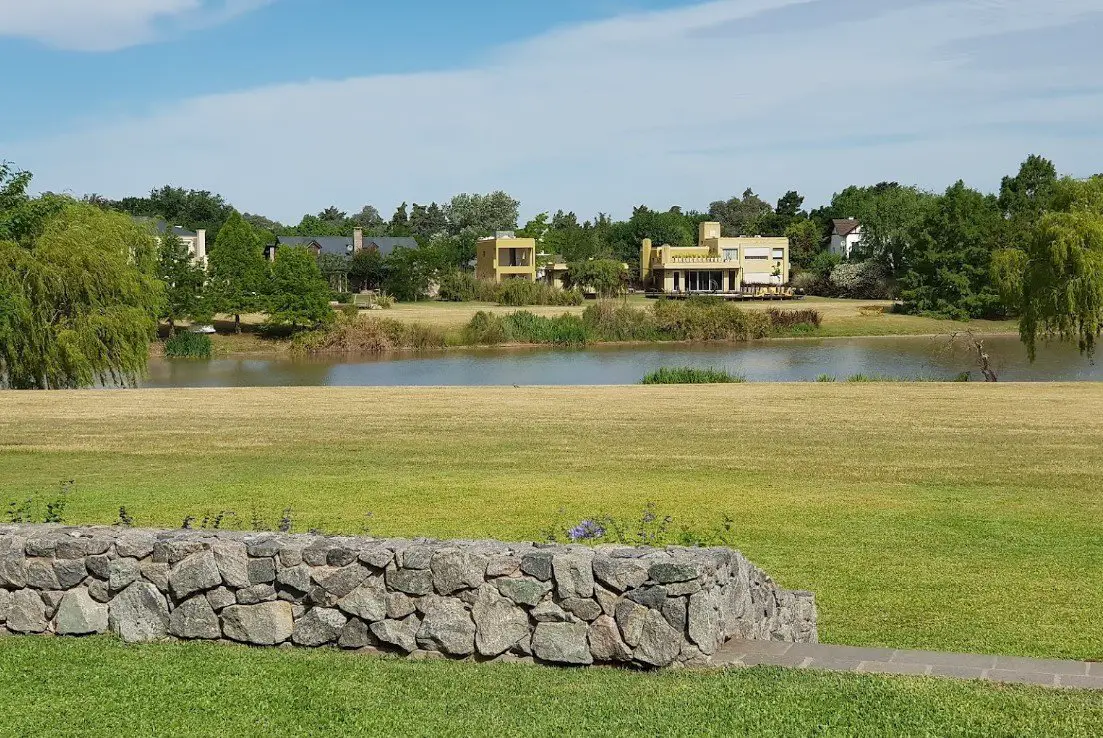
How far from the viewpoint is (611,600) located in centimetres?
759

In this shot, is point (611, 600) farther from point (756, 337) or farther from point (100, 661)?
point (756, 337)

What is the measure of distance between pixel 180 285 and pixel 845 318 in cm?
4066

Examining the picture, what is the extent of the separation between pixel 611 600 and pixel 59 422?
1946cm

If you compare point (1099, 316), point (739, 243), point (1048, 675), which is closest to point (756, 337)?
point (1099, 316)

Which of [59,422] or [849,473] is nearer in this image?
[849,473]

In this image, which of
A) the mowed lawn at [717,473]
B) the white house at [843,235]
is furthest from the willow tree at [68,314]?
the white house at [843,235]

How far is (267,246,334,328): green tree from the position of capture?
67.8 m

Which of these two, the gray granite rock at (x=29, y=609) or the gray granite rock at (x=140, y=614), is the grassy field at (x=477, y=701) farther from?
the gray granite rock at (x=29, y=609)

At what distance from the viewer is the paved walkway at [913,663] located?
24.2 feet

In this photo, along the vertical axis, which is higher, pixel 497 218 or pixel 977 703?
pixel 497 218

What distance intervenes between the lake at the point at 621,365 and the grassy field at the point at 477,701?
1435 inches

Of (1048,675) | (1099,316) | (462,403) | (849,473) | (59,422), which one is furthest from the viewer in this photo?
(1099,316)

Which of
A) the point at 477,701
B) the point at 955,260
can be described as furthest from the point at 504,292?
the point at 477,701

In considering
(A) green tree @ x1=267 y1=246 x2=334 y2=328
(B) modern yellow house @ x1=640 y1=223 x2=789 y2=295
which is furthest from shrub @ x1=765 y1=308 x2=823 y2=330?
(B) modern yellow house @ x1=640 y1=223 x2=789 y2=295
